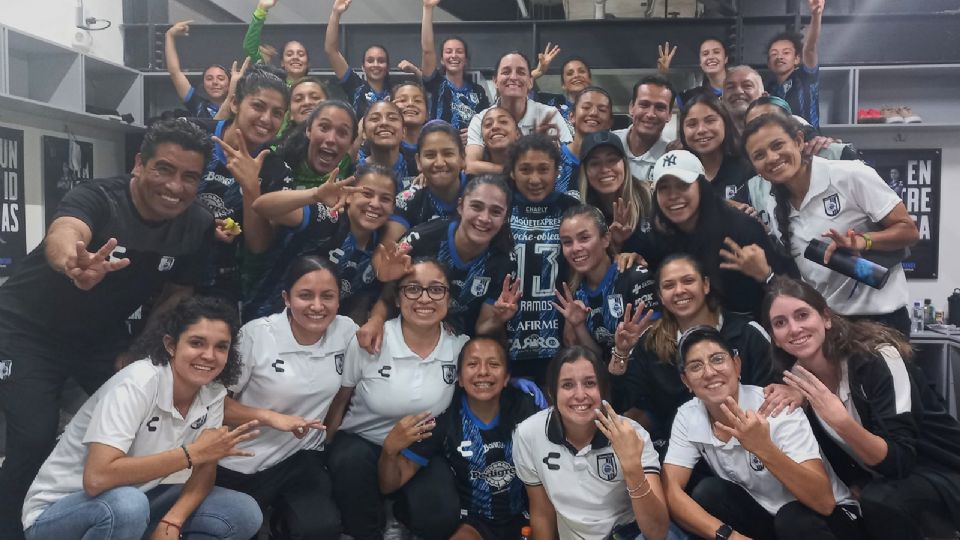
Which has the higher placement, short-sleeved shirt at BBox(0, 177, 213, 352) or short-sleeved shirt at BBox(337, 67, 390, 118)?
short-sleeved shirt at BBox(337, 67, 390, 118)

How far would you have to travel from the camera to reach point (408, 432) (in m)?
2.69

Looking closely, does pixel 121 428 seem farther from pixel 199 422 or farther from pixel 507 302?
pixel 507 302

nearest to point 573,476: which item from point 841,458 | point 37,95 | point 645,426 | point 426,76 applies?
point 645,426

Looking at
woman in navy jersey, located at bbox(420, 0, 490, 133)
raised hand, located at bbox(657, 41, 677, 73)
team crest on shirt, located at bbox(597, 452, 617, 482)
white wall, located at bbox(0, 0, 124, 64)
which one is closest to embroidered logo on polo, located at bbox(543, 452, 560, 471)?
team crest on shirt, located at bbox(597, 452, 617, 482)

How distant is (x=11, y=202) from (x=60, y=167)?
0.49 m

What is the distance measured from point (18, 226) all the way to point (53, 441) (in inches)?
105

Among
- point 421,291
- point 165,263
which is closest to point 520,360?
point 421,291

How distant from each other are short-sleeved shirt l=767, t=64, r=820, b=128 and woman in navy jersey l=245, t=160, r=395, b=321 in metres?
2.81

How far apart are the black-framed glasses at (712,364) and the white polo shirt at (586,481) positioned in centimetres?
30

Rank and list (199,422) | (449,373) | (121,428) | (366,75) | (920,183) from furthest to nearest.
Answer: (920,183) < (366,75) < (449,373) < (199,422) < (121,428)

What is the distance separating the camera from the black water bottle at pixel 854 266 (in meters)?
2.77

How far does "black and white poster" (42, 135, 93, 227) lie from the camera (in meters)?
4.88

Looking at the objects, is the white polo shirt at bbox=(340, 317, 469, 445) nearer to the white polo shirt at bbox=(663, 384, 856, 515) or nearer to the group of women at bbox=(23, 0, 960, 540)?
the group of women at bbox=(23, 0, 960, 540)

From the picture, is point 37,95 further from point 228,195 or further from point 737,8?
point 737,8
